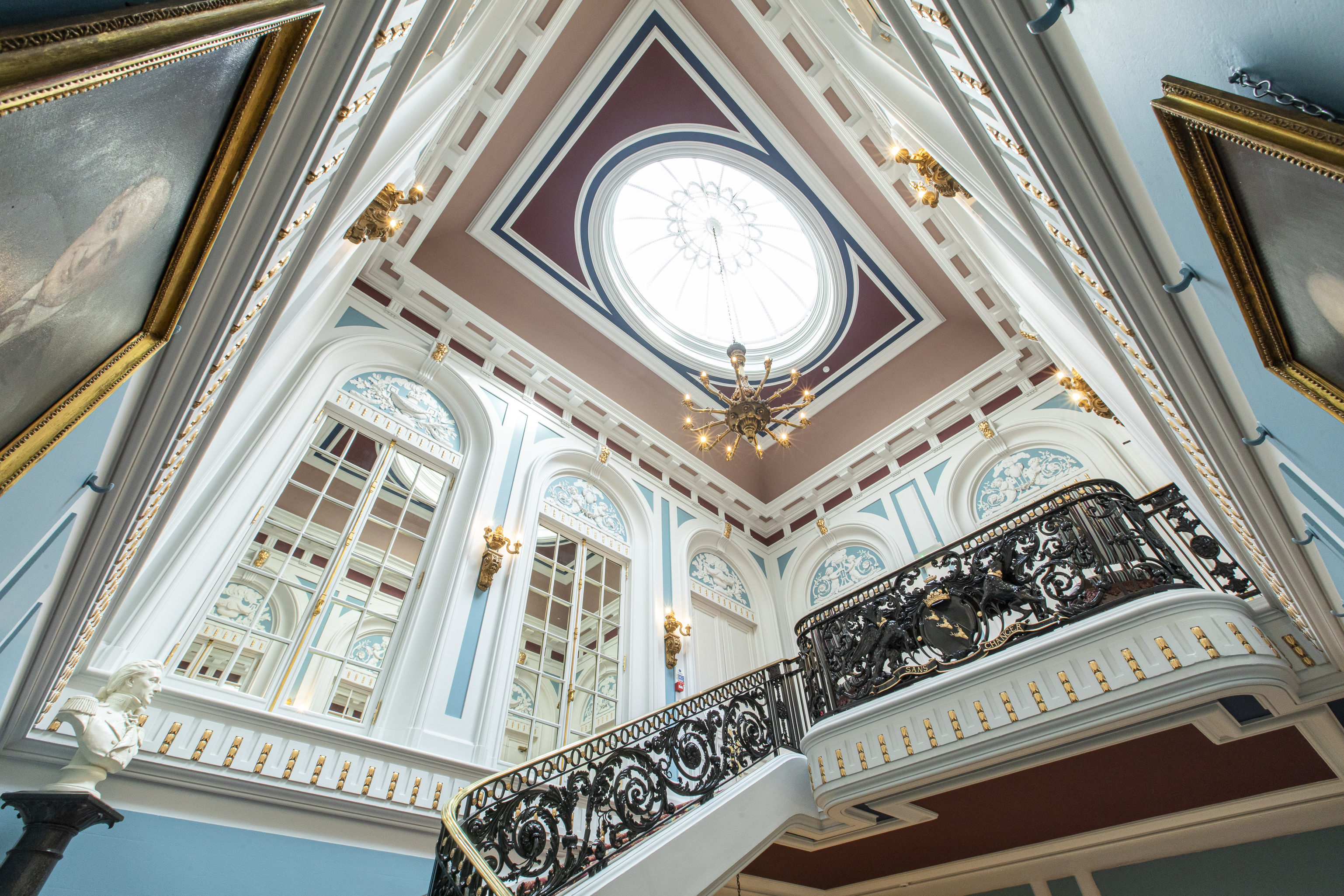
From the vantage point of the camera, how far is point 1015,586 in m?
4.94

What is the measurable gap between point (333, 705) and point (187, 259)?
495cm

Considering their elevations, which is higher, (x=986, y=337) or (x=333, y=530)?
(x=986, y=337)

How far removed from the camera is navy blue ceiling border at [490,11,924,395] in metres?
7.68

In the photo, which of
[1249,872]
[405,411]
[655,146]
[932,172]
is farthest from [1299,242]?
[655,146]

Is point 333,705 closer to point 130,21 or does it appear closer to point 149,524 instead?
point 149,524

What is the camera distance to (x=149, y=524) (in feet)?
10.3

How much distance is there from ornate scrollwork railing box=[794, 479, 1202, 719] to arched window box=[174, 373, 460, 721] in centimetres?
414

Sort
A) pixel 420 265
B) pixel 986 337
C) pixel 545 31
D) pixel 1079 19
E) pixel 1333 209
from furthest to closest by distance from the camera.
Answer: pixel 986 337, pixel 420 265, pixel 545 31, pixel 1079 19, pixel 1333 209

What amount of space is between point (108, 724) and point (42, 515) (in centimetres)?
259

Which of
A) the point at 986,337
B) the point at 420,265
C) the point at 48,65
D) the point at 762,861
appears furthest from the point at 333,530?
the point at 986,337

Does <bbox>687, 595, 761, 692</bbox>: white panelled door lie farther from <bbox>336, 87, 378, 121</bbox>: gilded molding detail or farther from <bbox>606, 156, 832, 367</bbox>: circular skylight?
<bbox>336, 87, 378, 121</bbox>: gilded molding detail

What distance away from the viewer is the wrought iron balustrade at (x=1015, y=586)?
177 inches

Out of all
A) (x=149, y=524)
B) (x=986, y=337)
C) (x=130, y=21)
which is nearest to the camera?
(x=130, y=21)

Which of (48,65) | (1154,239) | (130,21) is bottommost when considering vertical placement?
(48,65)
